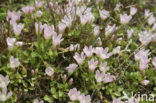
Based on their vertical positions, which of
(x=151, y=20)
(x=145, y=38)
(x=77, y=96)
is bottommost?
(x=77, y=96)

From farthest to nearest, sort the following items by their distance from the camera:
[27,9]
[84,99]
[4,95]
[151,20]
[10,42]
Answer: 1. [151,20]
2. [27,9]
3. [10,42]
4. [84,99]
5. [4,95]

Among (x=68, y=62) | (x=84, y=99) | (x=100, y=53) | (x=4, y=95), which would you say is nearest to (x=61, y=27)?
(x=68, y=62)

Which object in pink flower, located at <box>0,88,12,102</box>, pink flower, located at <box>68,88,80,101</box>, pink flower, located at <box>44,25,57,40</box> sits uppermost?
pink flower, located at <box>44,25,57,40</box>

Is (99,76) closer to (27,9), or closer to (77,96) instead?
(77,96)

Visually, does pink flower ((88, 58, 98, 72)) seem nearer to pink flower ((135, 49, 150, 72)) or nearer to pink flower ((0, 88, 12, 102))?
pink flower ((135, 49, 150, 72))

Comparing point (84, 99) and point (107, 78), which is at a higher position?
point (107, 78)

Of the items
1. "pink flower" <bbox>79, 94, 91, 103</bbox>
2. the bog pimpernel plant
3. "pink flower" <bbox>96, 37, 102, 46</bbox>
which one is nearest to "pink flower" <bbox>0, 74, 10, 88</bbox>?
the bog pimpernel plant

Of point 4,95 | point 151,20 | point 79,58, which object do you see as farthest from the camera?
point 151,20

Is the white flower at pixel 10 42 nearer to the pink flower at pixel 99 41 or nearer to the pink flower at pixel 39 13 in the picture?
the pink flower at pixel 39 13

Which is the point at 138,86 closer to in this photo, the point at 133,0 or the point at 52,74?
the point at 52,74
